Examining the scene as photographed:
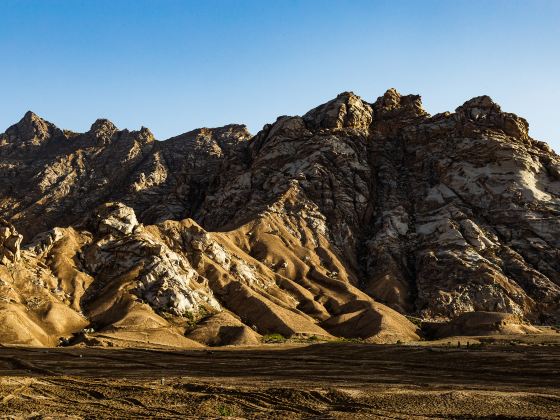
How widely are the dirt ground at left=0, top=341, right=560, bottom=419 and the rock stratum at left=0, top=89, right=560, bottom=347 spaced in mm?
17257

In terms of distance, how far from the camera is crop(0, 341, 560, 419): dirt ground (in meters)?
22.0

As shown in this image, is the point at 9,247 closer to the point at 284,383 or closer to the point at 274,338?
the point at 274,338

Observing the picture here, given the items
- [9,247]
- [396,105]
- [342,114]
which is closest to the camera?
[9,247]

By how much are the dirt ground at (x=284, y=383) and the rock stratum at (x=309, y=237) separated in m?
17.3

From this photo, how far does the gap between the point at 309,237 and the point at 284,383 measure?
2938 inches

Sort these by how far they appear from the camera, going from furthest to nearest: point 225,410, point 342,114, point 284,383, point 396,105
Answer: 1. point 396,105
2. point 342,114
3. point 284,383
4. point 225,410

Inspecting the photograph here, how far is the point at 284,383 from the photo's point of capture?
3130 cm

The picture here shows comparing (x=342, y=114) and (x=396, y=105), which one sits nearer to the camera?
(x=342, y=114)

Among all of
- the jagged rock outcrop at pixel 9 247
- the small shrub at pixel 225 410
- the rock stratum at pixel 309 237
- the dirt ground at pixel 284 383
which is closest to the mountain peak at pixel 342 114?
the rock stratum at pixel 309 237

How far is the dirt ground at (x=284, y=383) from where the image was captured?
22.0 m

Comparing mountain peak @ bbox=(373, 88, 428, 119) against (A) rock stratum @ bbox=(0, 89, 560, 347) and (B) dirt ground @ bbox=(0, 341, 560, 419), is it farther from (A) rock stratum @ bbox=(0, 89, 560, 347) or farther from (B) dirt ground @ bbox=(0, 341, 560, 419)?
(B) dirt ground @ bbox=(0, 341, 560, 419)

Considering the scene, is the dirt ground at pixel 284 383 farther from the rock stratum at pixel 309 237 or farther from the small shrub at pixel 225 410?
the rock stratum at pixel 309 237

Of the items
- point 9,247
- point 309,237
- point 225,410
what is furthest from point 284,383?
point 309,237

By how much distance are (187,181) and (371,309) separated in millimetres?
79993
